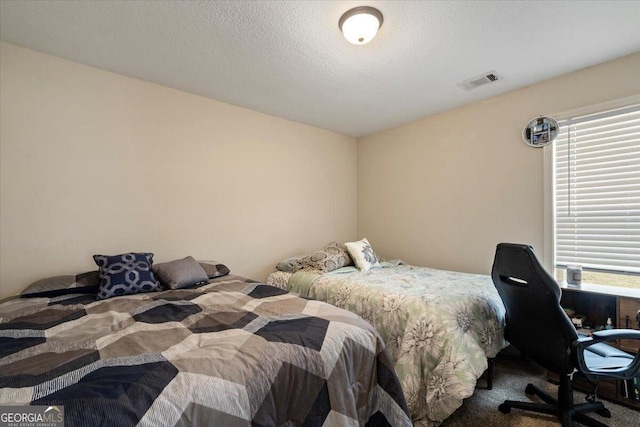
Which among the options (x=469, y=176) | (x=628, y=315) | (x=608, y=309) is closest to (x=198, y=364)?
(x=628, y=315)

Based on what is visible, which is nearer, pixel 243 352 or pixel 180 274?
pixel 243 352

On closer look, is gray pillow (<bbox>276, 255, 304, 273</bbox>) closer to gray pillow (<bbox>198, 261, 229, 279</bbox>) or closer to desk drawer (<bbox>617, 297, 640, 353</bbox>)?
gray pillow (<bbox>198, 261, 229, 279</bbox>)

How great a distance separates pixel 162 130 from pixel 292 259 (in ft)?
6.03

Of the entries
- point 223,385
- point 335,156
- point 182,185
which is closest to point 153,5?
point 182,185

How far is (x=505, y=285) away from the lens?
177 centimetres

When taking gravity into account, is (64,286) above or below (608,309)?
above

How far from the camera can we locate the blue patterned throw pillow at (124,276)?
1854mm

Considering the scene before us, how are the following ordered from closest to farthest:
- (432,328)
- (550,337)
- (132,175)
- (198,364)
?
(198,364), (550,337), (432,328), (132,175)

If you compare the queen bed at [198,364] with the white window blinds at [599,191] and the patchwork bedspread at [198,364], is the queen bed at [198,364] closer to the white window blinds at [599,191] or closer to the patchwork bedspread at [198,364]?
the patchwork bedspread at [198,364]

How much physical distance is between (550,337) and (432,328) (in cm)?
62

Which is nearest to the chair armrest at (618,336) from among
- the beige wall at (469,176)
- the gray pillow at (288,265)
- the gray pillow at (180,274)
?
the beige wall at (469,176)

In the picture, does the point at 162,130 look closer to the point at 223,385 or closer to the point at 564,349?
the point at 223,385

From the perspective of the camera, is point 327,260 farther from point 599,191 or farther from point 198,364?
point 599,191

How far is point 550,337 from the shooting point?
1.54 meters
